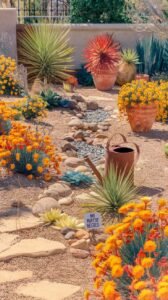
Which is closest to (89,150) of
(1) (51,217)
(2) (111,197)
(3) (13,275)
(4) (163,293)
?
(2) (111,197)

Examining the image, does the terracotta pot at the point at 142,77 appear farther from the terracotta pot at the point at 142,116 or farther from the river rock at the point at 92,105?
the terracotta pot at the point at 142,116

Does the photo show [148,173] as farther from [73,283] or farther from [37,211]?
[73,283]

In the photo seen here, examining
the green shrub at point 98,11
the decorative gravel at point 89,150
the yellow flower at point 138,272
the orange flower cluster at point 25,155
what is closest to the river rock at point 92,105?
the decorative gravel at point 89,150

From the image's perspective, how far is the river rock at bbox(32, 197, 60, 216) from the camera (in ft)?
18.1

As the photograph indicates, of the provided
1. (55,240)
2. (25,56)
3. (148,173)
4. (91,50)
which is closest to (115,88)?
(91,50)

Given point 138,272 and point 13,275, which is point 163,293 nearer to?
point 138,272

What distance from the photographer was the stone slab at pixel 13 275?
4.33 metres

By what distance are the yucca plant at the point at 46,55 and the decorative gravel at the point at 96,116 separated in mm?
2124

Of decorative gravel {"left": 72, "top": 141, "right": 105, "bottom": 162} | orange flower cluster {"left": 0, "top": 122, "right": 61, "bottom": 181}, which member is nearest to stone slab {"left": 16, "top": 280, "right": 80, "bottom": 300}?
orange flower cluster {"left": 0, "top": 122, "right": 61, "bottom": 181}

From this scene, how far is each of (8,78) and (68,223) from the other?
241 inches

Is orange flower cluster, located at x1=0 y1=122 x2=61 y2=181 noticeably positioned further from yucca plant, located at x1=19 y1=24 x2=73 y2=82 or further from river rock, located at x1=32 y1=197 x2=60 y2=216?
yucca plant, located at x1=19 y1=24 x2=73 y2=82

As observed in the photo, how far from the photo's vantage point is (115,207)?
559 centimetres

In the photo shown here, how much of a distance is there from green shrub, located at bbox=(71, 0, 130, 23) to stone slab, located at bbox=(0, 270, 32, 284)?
10644mm

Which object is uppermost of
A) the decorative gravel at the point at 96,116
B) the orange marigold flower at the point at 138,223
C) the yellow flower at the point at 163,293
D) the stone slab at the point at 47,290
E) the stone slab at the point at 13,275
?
the orange marigold flower at the point at 138,223
